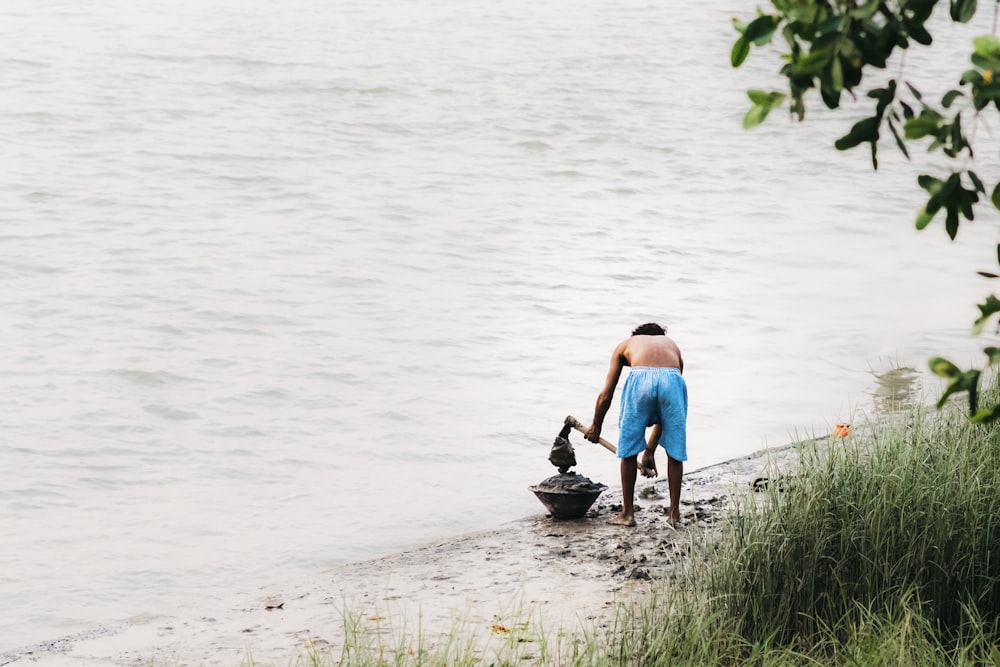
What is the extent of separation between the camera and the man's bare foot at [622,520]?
26.7 feet

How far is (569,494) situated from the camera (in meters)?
8.33

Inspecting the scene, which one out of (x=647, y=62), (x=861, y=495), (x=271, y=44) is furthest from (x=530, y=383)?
(x=647, y=62)

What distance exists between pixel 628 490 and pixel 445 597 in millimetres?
1475

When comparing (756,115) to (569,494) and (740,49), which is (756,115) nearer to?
(740,49)

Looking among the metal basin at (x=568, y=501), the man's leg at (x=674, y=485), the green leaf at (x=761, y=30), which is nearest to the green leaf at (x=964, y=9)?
the green leaf at (x=761, y=30)

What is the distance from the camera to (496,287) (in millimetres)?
16609

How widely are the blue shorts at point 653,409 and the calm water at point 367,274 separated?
6.30 feet

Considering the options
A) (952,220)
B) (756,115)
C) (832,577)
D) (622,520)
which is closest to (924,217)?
(952,220)

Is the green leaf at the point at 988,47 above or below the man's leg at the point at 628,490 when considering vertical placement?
above

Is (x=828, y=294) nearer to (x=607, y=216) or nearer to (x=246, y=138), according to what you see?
(x=607, y=216)

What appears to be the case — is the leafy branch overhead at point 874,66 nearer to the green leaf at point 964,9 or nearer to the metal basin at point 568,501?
the green leaf at point 964,9

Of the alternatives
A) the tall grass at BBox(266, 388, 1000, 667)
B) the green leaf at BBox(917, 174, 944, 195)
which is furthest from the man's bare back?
the green leaf at BBox(917, 174, 944, 195)

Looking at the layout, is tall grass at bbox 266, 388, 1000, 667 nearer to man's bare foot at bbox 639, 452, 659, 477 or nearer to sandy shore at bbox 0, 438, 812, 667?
sandy shore at bbox 0, 438, 812, 667

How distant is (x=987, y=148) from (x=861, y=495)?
24264 millimetres
